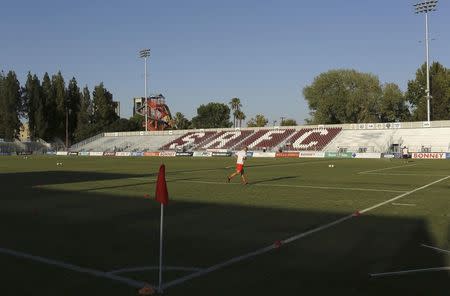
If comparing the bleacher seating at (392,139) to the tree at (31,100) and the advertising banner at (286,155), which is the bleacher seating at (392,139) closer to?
the advertising banner at (286,155)

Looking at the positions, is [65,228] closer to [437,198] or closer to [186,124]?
[437,198]

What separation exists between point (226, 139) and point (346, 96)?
3355 centimetres

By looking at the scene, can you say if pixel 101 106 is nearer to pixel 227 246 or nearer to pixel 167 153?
pixel 167 153

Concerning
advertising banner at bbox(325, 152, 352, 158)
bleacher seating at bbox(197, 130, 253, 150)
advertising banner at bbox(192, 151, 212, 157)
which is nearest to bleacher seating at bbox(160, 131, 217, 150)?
bleacher seating at bbox(197, 130, 253, 150)

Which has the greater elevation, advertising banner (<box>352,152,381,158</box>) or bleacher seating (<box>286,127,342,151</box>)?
bleacher seating (<box>286,127,342,151</box>)

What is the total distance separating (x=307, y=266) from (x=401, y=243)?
8.70 feet

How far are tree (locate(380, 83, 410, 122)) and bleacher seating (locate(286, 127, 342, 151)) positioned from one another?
30.7 m

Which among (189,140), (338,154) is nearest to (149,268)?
(338,154)

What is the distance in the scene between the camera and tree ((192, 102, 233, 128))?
14550cm

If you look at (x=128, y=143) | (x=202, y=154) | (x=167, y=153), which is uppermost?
(x=128, y=143)

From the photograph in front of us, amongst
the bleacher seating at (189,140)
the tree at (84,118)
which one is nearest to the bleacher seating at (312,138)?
the bleacher seating at (189,140)

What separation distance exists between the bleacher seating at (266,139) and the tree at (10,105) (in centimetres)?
5526

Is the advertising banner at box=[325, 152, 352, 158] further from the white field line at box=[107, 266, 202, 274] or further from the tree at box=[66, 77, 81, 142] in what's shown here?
the tree at box=[66, 77, 81, 142]

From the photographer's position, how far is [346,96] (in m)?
103
